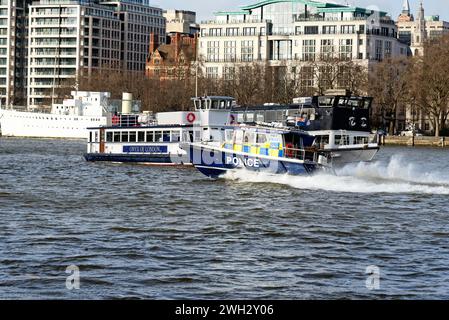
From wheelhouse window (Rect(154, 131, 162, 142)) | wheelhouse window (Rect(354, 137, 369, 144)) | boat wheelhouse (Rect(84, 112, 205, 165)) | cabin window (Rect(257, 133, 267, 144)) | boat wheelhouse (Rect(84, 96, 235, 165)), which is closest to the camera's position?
cabin window (Rect(257, 133, 267, 144))

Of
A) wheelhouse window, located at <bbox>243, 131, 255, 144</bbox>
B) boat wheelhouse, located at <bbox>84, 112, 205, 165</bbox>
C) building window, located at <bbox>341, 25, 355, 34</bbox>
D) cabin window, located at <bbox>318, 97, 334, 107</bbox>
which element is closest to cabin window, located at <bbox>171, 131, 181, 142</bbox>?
boat wheelhouse, located at <bbox>84, 112, 205, 165</bbox>

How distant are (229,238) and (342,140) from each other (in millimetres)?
47354

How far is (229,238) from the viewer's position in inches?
1483

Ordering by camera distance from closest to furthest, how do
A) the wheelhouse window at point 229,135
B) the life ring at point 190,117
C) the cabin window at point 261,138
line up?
the cabin window at point 261,138 < the wheelhouse window at point 229,135 < the life ring at point 190,117

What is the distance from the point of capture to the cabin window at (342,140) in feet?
276

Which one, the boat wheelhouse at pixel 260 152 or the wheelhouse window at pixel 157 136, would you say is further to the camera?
the wheelhouse window at pixel 157 136

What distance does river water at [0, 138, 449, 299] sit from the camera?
28.8m

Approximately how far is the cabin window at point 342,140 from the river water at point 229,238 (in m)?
19.3

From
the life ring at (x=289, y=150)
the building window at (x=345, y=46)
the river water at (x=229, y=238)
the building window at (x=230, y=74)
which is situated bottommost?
the river water at (x=229, y=238)

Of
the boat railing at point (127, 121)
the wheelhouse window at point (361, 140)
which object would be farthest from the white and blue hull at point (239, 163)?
the boat railing at point (127, 121)

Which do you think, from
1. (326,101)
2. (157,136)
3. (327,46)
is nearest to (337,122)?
(326,101)

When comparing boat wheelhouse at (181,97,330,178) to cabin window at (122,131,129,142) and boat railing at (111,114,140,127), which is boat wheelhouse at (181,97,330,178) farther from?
boat railing at (111,114,140,127)

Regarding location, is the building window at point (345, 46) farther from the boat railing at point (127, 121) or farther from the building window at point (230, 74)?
the boat railing at point (127, 121)

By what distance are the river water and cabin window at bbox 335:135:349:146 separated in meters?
19.3
